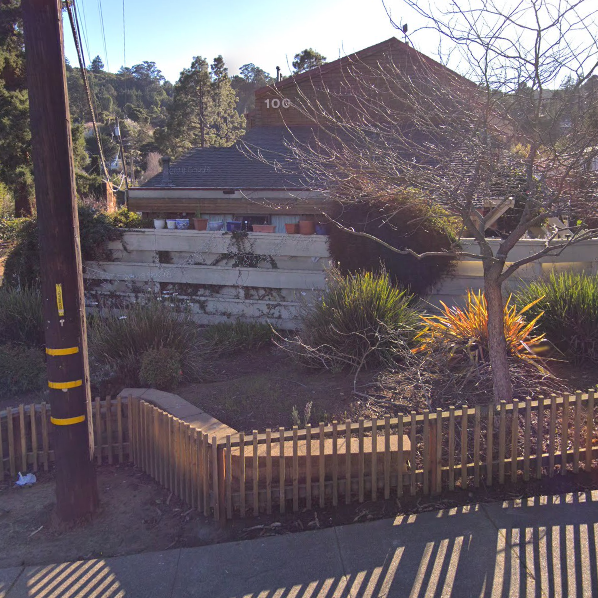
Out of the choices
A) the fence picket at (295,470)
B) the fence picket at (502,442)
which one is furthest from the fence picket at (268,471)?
the fence picket at (502,442)

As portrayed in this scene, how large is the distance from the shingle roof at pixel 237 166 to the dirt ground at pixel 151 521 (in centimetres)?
999

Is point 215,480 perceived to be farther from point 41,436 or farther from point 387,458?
point 41,436

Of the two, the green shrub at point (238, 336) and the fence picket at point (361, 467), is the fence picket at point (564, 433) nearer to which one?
the fence picket at point (361, 467)

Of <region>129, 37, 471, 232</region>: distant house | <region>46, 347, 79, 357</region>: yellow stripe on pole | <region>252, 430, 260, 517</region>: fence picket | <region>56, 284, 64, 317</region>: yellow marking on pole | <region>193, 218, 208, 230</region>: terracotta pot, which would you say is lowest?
<region>252, 430, 260, 517</region>: fence picket

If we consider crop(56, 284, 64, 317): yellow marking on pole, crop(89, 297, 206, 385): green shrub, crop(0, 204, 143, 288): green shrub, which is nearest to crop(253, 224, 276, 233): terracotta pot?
crop(0, 204, 143, 288): green shrub

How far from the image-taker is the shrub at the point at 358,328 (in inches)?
253

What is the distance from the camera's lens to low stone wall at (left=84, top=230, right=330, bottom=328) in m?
8.95

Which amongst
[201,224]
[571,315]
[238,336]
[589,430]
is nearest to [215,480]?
[589,430]

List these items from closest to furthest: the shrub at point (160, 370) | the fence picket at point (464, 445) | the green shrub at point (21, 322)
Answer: the fence picket at point (464, 445)
the shrub at point (160, 370)
the green shrub at point (21, 322)

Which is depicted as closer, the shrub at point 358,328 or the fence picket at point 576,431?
the fence picket at point 576,431

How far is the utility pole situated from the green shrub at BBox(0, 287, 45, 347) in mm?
4010

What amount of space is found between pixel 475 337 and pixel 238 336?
332cm

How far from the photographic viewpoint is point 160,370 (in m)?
6.25

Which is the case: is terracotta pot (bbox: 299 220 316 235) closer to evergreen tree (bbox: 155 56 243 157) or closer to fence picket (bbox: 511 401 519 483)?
fence picket (bbox: 511 401 519 483)
